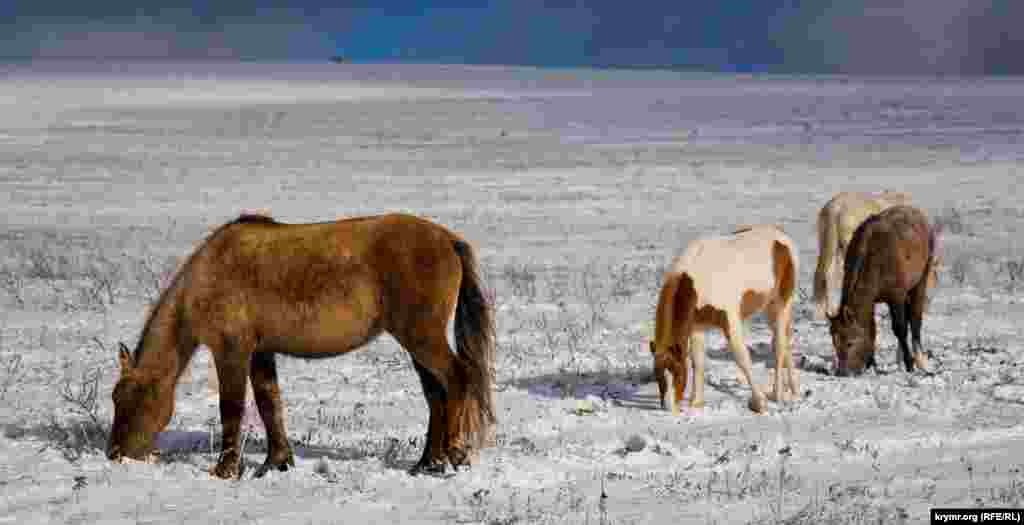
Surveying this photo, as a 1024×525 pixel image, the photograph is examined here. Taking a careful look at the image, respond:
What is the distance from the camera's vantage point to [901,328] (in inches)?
403

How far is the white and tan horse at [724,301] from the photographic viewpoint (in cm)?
877

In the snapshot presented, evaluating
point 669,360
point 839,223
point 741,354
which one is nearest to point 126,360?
point 669,360

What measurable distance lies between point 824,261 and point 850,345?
192 centimetres

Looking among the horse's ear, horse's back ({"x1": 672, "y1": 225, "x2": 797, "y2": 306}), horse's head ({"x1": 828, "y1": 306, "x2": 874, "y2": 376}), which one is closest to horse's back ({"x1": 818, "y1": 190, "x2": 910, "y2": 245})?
horse's head ({"x1": 828, "y1": 306, "x2": 874, "y2": 376})

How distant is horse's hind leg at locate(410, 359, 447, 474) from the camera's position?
702 cm

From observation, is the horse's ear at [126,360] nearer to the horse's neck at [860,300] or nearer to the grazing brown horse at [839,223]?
the horse's neck at [860,300]

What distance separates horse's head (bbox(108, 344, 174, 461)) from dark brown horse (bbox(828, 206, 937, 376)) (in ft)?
18.0

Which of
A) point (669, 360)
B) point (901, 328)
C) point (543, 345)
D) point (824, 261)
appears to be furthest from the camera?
point (824, 261)

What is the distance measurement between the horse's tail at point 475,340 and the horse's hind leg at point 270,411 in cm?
104

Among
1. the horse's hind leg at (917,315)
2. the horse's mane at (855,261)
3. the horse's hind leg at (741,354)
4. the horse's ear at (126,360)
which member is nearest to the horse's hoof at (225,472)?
the horse's ear at (126,360)

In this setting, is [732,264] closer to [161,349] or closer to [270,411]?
[270,411]

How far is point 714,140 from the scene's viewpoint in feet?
132

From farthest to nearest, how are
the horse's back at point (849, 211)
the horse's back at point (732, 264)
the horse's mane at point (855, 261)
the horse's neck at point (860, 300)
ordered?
the horse's back at point (849, 211), the horse's mane at point (855, 261), the horse's neck at point (860, 300), the horse's back at point (732, 264)

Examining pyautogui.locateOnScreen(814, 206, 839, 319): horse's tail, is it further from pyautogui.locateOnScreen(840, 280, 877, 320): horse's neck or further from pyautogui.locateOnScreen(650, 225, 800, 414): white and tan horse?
pyautogui.locateOnScreen(650, 225, 800, 414): white and tan horse
